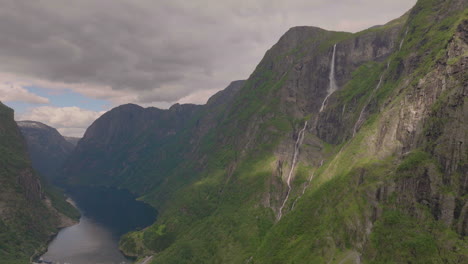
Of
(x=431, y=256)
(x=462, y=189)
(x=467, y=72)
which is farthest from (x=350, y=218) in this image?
(x=467, y=72)

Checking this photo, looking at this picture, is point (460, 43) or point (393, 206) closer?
point (393, 206)

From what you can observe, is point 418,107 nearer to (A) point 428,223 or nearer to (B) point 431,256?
(A) point 428,223

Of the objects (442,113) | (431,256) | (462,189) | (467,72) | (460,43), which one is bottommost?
(431,256)

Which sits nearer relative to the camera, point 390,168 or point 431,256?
point 431,256

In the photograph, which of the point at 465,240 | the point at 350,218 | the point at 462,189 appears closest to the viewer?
the point at 465,240

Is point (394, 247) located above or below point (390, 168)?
below

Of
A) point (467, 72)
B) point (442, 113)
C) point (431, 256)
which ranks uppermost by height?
point (467, 72)

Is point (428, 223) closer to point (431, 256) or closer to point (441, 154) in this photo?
point (431, 256)

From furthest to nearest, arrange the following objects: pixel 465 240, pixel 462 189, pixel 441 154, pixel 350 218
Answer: pixel 350 218
pixel 441 154
pixel 462 189
pixel 465 240

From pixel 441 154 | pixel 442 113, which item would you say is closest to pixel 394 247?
pixel 441 154
